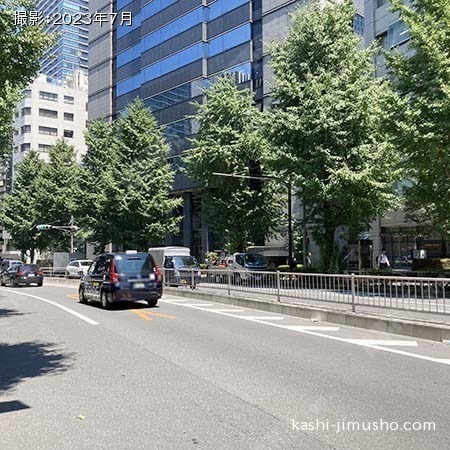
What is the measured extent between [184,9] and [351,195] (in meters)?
36.1

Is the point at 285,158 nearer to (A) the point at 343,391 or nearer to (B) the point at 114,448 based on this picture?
(A) the point at 343,391

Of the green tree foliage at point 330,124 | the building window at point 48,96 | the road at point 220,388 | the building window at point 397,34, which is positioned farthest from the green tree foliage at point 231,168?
the building window at point 48,96

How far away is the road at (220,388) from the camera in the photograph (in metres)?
4.77

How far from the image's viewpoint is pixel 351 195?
79.3 feet

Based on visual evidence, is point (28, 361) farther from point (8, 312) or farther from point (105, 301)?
point (8, 312)

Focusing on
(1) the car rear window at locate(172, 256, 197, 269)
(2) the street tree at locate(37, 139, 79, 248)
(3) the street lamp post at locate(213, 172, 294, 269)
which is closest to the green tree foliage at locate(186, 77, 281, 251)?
(3) the street lamp post at locate(213, 172, 294, 269)

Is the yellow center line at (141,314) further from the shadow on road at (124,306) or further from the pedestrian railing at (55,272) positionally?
the pedestrian railing at (55,272)

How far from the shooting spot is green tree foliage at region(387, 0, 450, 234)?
57.7 feet

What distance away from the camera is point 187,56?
51.7 meters

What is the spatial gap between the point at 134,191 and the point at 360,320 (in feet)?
98.5

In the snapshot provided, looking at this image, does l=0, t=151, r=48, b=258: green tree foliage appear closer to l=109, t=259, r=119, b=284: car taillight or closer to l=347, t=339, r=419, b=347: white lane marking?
l=109, t=259, r=119, b=284: car taillight

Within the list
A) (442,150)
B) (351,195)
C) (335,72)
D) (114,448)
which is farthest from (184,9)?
(114,448)

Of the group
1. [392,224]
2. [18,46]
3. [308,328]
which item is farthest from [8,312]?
[392,224]

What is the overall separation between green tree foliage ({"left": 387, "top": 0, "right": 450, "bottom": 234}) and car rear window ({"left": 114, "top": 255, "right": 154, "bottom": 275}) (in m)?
9.91
